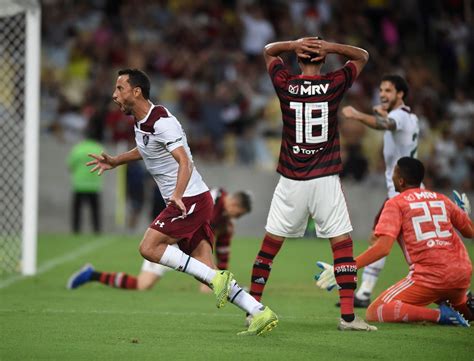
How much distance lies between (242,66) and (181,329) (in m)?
→ 15.7

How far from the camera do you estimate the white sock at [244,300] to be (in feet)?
26.1

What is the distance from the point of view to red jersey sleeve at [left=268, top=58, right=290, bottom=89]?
27.8ft

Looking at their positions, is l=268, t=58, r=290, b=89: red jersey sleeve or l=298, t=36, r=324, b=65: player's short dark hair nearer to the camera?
l=298, t=36, r=324, b=65: player's short dark hair

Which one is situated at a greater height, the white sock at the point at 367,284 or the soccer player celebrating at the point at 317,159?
the soccer player celebrating at the point at 317,159

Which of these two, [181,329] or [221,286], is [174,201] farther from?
[181,329]

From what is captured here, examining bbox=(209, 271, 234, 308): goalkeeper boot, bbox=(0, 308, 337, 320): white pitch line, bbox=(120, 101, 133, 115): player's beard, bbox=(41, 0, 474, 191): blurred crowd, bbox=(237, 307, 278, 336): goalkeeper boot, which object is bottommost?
bbox=(0, 308, 337, 320): white pitch line

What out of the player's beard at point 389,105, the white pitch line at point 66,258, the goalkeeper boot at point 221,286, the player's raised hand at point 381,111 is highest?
the player's beard at point 389,105

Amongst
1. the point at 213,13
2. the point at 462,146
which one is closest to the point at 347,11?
the point at 213,13

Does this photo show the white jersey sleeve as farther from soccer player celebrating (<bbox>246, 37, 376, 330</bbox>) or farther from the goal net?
the goal net

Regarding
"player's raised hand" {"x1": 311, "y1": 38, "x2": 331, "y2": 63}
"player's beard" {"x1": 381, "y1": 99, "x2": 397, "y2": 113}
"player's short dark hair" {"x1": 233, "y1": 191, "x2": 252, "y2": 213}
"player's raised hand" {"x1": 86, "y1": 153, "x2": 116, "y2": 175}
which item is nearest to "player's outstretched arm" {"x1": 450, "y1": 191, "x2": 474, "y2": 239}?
"player's raised hand" {"x1": 311, "y1": 38, "x2": 331, "y2": 63}

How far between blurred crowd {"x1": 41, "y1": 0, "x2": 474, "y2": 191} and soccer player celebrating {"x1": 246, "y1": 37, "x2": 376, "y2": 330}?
13.7 m

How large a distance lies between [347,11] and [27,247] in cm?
1469

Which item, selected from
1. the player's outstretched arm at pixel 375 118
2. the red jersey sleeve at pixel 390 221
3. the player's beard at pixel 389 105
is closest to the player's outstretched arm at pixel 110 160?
the player's outstretched arm at pixel 375 118

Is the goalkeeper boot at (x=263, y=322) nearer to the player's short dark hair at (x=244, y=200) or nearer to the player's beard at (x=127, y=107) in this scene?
the player's beard at (x=127, y=107)
